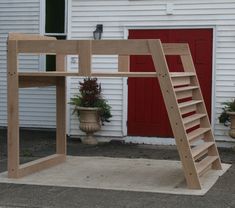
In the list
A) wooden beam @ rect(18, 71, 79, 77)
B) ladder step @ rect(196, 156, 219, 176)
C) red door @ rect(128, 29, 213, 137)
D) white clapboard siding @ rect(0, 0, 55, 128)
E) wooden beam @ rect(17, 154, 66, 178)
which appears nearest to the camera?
ladder step @ rect(196, 156, 219, 176)

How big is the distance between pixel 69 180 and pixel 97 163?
1455mm

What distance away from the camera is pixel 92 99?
11875mm

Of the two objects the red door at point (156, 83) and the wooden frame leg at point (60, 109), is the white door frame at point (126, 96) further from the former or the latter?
the wooden frame leg at point (60, 109)

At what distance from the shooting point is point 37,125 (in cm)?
1371

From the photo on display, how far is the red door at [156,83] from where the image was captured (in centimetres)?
1153

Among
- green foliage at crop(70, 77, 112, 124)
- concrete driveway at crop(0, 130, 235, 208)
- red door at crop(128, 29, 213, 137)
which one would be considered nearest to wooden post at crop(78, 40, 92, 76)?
concrete driveway at crop(0, 130, 235, 208)

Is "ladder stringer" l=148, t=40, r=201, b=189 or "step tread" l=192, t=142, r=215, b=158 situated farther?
"step tread" l=192, t=142, r=215, b=158

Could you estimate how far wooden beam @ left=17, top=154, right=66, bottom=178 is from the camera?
8.48m

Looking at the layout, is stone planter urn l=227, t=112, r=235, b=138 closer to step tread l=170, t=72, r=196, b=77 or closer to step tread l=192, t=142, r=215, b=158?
step tread l=192, t=142, r=215, b=158

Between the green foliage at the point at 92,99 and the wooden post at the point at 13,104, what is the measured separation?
11.7 feet

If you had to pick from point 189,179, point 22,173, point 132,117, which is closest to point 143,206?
point 189,179

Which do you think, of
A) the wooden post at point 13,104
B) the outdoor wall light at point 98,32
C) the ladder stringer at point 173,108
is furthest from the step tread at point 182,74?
the outdoor wall light at point 98,32

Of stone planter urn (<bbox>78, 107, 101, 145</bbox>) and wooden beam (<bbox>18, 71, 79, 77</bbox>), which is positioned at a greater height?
wooden beam (<bbox>18, 71, 79, 77</bbox>)

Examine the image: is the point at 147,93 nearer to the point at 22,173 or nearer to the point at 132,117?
the point at 132,117
